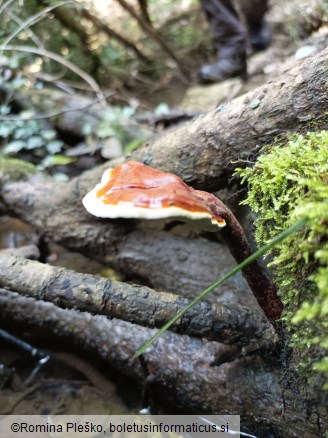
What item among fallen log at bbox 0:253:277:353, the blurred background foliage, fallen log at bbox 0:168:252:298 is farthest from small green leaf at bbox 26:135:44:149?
fallen log at bbox 0:253:277:353

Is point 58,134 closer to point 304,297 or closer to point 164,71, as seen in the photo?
point 164,71

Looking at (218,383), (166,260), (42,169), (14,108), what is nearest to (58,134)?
(14,108)

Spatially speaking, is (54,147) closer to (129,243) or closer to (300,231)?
(129,243)

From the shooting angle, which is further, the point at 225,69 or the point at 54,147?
the point at 225,69

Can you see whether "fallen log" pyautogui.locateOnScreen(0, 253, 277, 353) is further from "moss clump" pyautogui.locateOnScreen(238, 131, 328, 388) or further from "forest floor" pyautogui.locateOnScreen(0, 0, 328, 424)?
"forest floor" pyautogui.locateOnScreen(0, 0, 328, 424)

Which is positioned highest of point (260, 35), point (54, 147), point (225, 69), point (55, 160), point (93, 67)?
point (260, 35)

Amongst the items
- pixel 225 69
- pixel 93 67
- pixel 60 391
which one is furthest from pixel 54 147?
pixel 225 69

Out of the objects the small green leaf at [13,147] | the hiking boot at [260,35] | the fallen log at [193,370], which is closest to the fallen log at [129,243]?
the fallen log at [193,370]
